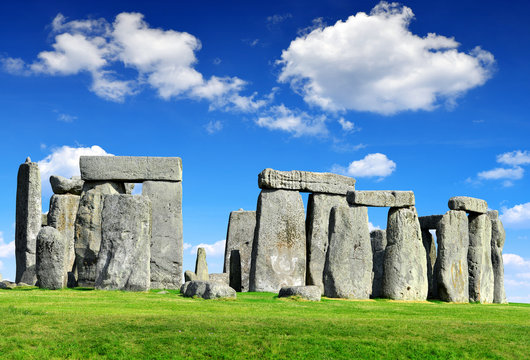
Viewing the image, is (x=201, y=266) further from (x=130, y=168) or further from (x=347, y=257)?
(x=347, y=257)

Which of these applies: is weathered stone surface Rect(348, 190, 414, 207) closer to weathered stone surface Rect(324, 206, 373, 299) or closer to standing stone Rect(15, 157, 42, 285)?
weathered stone surface Rect(324, 206, 373, 299)

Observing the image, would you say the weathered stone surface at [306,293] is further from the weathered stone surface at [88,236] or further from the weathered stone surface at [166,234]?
the weathered stone surface at [88,236]

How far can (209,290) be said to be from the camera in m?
15.3

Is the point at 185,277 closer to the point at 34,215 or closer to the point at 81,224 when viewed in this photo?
the point at 81,224

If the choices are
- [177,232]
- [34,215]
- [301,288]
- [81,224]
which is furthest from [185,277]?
[301,288]

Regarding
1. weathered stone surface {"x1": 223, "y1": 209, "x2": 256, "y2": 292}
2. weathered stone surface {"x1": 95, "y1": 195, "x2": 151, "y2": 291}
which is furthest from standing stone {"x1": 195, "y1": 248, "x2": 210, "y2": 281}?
weathered stone surface {"x1": 95, "y1": 195, "x2": 151, "y2": 291}

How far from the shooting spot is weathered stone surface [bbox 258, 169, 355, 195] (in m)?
22.0

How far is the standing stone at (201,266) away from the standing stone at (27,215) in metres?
5.99

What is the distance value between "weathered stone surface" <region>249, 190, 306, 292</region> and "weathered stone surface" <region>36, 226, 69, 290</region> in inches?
271

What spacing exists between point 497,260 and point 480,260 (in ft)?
7.69

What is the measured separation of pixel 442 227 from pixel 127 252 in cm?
1006

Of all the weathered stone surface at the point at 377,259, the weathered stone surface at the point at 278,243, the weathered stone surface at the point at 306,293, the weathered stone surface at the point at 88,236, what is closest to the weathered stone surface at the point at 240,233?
the weathered stone surface at the point at 278,243

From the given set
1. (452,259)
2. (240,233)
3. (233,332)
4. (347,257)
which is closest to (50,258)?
(347,257)

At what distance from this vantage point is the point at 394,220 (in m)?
19.0
